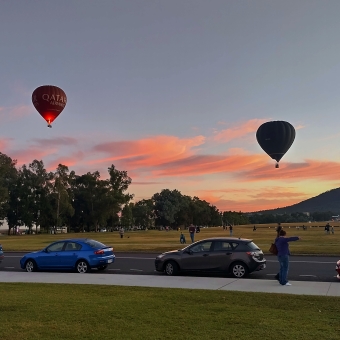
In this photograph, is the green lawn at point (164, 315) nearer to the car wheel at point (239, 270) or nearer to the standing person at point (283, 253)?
the standing person at point (283, 253)

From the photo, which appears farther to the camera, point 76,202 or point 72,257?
point 76,202

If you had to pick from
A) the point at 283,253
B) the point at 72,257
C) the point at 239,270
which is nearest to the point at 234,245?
the point at 239,270

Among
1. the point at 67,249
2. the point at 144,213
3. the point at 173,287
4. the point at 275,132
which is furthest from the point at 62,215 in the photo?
the point at 173,287

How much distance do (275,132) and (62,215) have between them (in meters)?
75.1

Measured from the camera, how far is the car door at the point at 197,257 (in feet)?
52.2

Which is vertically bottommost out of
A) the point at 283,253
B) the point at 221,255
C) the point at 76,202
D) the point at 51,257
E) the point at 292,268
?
the point at 292,268

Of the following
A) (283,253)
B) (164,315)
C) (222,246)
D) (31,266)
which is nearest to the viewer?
(164,315)

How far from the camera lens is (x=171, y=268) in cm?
1636

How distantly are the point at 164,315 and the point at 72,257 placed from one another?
10.1 m

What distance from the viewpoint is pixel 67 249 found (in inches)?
727

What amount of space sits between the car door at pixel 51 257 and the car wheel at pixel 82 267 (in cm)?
88

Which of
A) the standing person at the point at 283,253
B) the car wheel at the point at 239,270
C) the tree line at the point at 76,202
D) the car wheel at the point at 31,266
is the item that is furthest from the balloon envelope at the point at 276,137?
the tree line at the point at 76,202

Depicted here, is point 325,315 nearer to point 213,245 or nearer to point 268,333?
point 268,333

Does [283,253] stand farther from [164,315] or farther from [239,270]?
[164,315]
